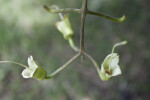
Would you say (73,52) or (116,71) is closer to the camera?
(116,71)

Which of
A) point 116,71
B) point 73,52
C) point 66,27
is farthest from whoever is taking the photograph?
point 73,52

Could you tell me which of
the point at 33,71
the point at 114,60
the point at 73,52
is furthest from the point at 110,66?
the point at 73,52

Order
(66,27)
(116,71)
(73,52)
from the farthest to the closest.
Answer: (73,52)
(66,27)
(116,71)

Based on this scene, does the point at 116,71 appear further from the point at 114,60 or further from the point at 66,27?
the point at 66,27

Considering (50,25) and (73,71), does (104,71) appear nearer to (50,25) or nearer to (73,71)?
(73,71)

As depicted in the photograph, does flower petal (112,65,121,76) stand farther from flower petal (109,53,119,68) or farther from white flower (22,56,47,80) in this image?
white flower (22,56,47,80)

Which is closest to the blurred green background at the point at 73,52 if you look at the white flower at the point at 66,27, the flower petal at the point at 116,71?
the white flower at the point at 66,27

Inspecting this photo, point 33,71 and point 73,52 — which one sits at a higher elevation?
point 33,71
